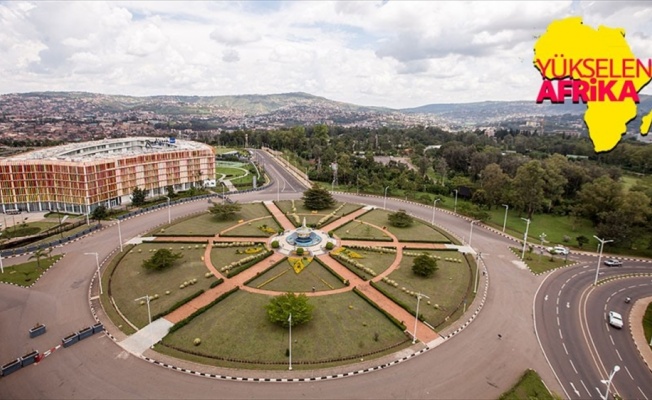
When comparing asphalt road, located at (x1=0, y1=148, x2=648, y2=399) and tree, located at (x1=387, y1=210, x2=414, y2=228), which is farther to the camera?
tree, located at (x1=387, y1=210, x2=414, y2=228)

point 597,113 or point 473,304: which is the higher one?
point 597,113

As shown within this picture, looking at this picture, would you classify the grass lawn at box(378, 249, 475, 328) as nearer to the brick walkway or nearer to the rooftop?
the brick walkway

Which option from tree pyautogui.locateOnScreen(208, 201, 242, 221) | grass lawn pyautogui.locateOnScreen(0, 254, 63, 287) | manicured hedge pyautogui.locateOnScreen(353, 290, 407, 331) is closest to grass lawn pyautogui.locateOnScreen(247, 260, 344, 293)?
manicured hedge pyautogui.locateOnScreen(353, 290, 407, 331)

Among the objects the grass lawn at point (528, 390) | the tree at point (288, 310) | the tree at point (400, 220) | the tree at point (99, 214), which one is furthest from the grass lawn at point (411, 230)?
the tree at point (99, 214)

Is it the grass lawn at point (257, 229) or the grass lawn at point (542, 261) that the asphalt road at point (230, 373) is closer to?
the grass lawn at point (542, 261)

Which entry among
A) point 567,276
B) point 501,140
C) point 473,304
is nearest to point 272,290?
point 473,304

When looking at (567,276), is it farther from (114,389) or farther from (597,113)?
(114,389)
